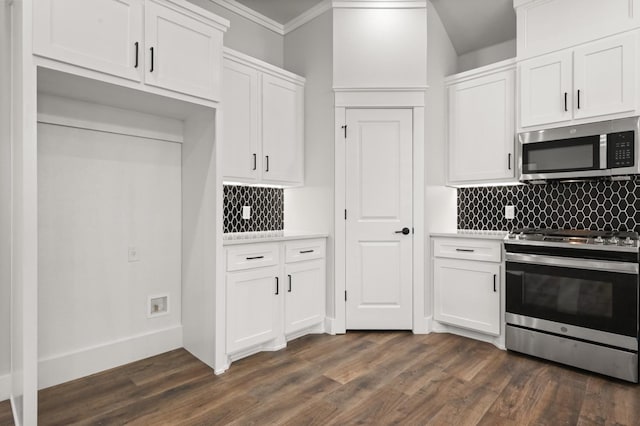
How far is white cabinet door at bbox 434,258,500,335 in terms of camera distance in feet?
10.1

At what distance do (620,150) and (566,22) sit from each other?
1118mm

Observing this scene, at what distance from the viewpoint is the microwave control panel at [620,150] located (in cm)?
259

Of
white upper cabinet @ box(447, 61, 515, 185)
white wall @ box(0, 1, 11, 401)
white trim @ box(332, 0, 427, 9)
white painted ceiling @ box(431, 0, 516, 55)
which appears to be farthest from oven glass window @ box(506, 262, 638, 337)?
white wall @ box(0, 1, 11, 401)

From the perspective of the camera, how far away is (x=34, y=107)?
5.97 feet

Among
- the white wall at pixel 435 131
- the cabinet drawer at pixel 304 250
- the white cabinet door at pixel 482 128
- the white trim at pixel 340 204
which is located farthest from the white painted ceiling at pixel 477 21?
the cabinet drawer at pixel 304 250

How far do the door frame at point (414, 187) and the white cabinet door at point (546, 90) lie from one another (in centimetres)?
84

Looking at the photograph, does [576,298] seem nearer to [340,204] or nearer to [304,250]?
[340,204]

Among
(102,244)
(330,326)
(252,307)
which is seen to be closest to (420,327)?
(330,326)

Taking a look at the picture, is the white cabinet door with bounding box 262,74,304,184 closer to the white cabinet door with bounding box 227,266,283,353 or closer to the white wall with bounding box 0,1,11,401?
the white cabinet door with bounding box 227,266,283,353

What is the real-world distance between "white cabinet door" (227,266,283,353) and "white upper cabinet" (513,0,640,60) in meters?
2.87

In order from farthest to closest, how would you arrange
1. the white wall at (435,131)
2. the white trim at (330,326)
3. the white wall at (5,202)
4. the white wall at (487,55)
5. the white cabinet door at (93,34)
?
1. the white wall at (487,55)
2. the white wall at (435,131)
3. the white trim at (330,326)
4. the white wall at (5,202)
5. the white cabinet door at (93,34)

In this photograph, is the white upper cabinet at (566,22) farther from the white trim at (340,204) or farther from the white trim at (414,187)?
the white trim at (340,204)

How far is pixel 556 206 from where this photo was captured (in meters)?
3.30

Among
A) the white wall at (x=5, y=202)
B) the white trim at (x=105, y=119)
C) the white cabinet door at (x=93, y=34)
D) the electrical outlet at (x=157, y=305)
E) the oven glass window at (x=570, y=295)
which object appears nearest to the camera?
the white cabinet door at (x=93, y=34)
